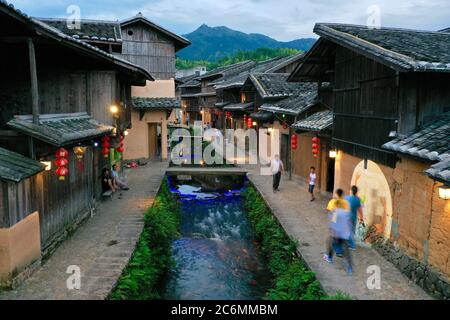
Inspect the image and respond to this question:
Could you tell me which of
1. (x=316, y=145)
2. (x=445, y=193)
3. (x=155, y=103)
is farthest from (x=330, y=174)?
(x=155, y=103)

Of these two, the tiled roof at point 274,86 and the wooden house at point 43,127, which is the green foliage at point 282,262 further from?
the tiled roof at point 274,86

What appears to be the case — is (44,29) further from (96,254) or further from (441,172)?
(441,172)

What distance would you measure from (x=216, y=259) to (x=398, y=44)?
31.5ft

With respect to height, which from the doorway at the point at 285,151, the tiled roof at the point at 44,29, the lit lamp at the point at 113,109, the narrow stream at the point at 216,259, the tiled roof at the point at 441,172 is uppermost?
the tiled roof at the point at 44,29

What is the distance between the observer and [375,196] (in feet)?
41.0

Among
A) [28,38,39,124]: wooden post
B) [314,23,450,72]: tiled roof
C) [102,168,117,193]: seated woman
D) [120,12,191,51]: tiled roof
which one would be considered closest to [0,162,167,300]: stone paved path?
[102,168,117,193]: seated woman

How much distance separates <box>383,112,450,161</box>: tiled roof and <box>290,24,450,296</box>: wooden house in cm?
2

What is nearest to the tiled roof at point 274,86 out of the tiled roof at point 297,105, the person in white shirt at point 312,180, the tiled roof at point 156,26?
the tiled roof at point 297,105

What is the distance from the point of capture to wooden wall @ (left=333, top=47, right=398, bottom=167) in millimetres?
11172

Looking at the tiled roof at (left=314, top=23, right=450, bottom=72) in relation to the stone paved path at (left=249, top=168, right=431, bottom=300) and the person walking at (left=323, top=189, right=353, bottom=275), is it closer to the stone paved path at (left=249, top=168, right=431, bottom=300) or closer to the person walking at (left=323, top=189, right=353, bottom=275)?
the person walking at (left=323, top=189, right=353, bottom=275)

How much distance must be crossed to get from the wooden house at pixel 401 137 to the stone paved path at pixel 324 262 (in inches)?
15.9

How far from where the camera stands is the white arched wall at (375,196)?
460 inches

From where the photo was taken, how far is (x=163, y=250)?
1465 cm
